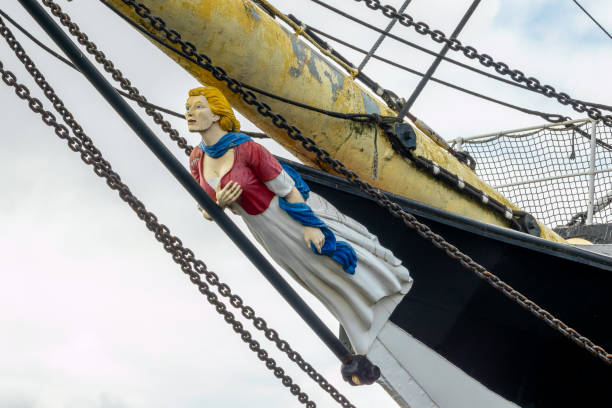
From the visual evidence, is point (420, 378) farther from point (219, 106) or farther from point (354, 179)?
point (219, 106)

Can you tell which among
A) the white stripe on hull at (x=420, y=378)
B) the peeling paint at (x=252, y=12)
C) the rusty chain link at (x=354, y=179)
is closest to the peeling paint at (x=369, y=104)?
the rusty chain link at (x=354, y=179)

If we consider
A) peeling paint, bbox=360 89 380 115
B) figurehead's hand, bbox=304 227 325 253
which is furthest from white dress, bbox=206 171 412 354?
peeling paint, bbox=360 89 380 115

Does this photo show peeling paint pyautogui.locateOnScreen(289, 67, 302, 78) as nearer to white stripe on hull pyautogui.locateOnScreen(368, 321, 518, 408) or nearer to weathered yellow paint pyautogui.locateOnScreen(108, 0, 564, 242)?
weathered yellow paint pyautogui.locateOnScreen(108, 0, 564, 242)

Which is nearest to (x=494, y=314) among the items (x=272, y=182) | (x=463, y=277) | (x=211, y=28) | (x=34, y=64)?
(x=463, y=277)

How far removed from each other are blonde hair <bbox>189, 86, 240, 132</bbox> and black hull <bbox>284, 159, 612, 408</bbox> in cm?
67

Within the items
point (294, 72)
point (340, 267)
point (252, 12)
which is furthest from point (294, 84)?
point (340, 267)

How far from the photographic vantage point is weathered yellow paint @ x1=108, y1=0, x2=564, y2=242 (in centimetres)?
384

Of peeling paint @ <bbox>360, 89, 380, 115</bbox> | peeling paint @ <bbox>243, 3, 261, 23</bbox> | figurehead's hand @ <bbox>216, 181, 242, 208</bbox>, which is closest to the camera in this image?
figurehead's hand @ <bbox>216, 181, 242, 208</bbox>

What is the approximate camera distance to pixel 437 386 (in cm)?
446

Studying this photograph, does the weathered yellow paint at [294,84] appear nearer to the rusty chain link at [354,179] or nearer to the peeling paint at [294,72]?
the peeling paint at [294,72]

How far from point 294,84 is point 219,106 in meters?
0.59

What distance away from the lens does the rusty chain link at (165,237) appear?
376cm

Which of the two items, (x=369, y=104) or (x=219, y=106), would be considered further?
(x=369, y=104)

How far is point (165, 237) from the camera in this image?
383 cm
